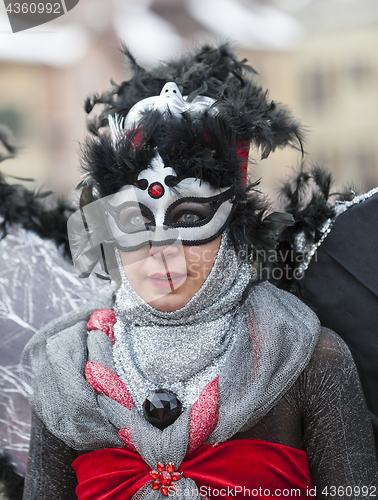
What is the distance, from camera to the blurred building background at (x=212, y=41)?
142cm

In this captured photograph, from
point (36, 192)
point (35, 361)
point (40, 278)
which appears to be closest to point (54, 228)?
point (36, 192)

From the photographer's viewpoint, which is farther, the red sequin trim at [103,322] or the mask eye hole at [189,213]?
the red sequin trim at [103,322]

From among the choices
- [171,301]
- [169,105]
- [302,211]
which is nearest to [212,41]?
[169,105]

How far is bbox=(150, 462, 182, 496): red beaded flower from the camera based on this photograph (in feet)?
3.26

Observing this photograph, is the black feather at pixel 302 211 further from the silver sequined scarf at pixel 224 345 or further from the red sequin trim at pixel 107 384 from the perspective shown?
the red sequin trim at pixel 107 384

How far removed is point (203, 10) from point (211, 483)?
5.17 metres

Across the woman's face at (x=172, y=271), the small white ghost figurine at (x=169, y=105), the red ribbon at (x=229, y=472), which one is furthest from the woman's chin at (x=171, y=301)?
the small white ghost figurine at (x=169, y=105)

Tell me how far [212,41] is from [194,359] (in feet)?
3.26

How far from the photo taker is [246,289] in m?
1.17

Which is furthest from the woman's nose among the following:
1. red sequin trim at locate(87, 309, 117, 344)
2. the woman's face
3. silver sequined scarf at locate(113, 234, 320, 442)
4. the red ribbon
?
the red ribbon

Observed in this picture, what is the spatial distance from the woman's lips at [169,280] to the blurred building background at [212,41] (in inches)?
14.1

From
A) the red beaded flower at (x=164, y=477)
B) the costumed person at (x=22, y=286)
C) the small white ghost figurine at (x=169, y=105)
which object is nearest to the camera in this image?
the red beaded flower at (x=164, y=477)

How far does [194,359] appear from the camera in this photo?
1.09 metres

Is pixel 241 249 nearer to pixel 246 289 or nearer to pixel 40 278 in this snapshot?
pixel 246 289
